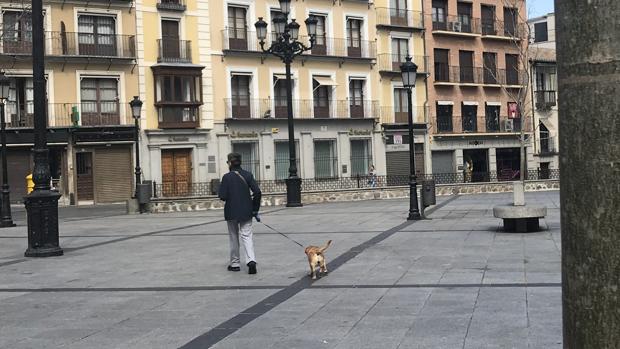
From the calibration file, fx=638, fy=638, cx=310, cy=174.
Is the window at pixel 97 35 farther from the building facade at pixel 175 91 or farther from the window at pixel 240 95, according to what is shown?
the window at pixel 240 95

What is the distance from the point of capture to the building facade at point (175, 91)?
115ft

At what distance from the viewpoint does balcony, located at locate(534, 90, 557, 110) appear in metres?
49.7

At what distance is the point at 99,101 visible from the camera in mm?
34188

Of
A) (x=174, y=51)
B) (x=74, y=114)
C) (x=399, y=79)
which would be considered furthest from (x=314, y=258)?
(x=399, y=79)

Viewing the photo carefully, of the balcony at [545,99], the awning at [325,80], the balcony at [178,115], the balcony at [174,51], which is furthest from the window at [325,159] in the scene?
the balcony at [545,99]

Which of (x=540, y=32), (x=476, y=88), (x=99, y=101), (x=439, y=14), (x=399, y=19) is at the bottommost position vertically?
(x=99, y=101)

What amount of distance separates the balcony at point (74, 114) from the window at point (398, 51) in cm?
1885

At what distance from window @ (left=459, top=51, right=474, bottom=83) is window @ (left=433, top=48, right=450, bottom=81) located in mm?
1465

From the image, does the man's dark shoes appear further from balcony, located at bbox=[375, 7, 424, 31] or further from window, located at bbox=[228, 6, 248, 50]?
balcony, located at bbox=[375, 7, 424, 31]

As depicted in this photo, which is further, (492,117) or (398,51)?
(492,117)

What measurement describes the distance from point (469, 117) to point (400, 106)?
6.55 m

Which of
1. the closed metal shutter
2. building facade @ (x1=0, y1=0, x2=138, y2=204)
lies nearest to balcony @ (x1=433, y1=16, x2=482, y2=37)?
building facade @ (x1=0, y1=0, x2=138, y2=204)

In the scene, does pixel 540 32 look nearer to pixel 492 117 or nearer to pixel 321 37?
pixel 492 117

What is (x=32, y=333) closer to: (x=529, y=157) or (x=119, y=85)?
(x=119, y=85)
